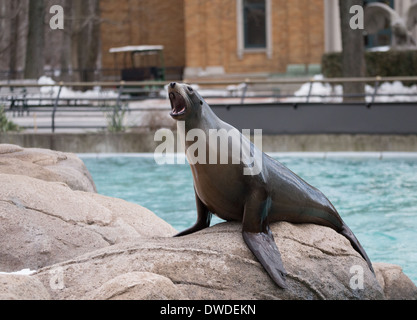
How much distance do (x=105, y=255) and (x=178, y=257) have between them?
54 centimetres

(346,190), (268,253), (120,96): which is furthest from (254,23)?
(268,253)

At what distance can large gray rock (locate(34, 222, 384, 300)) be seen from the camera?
15.5ft

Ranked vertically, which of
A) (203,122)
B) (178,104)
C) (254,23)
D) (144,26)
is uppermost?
(144,26)

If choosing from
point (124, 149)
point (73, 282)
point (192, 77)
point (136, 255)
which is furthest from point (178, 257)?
point (192, 77)

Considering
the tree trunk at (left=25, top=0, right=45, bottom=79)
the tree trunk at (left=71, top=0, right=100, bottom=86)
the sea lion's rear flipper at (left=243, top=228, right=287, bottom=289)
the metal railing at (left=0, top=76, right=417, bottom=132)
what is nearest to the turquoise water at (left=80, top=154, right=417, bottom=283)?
the metal railing at (left=0, top=76, right=417, bottom=132)

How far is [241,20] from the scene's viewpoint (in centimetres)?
3538

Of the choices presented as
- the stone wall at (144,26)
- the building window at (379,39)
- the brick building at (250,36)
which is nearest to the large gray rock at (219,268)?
the brick building at (250,36)

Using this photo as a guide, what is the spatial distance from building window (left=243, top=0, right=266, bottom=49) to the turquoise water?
2093 cm

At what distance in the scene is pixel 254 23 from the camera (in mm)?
36062

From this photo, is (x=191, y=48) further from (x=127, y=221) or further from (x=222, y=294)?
(x=222, y=294)

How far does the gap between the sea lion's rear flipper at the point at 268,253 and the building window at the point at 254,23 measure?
103ft

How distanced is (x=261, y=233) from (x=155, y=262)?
735 mm

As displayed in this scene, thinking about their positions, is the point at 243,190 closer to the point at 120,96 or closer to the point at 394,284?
the point at 394,284

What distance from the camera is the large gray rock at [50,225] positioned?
6.03 metres
